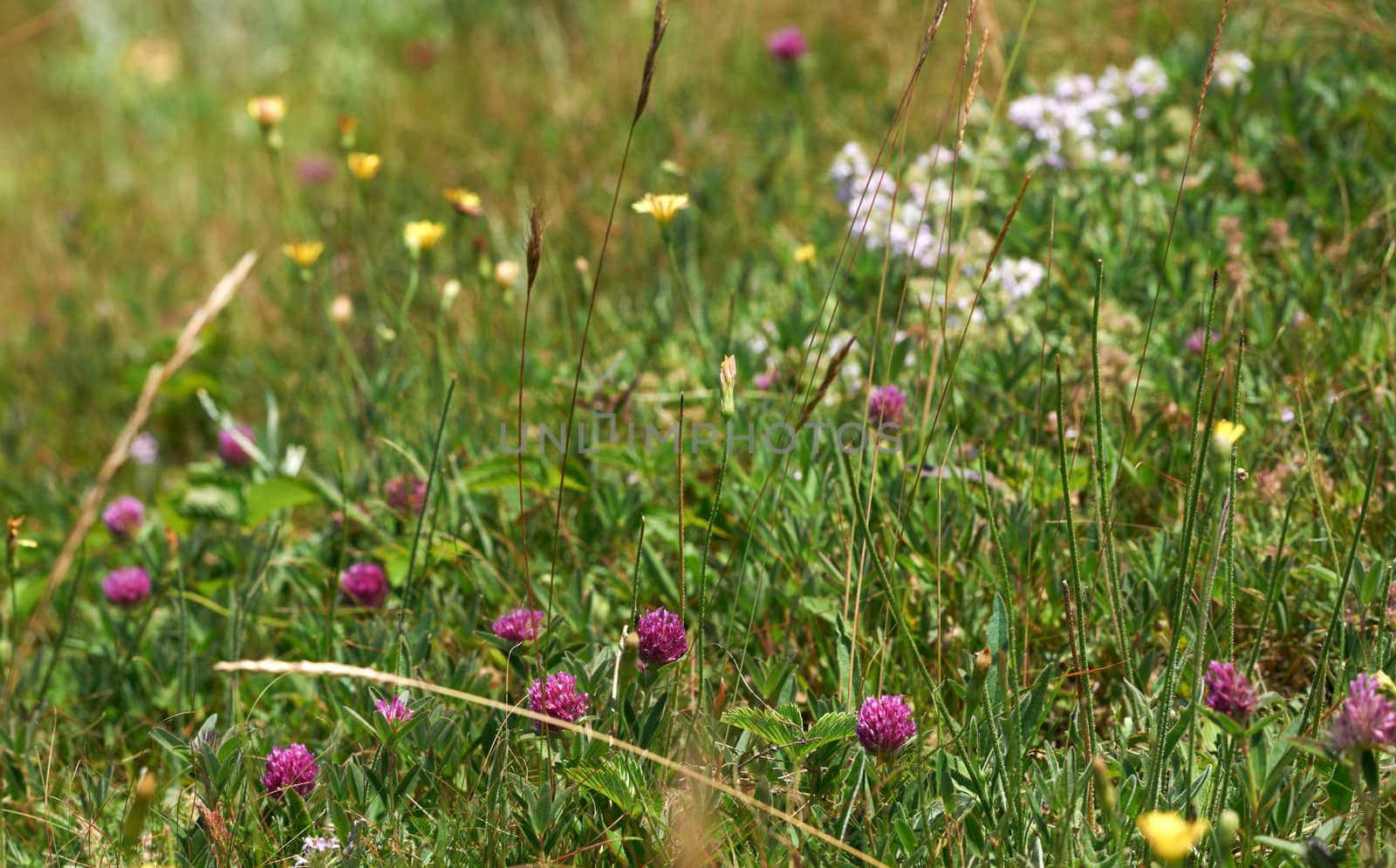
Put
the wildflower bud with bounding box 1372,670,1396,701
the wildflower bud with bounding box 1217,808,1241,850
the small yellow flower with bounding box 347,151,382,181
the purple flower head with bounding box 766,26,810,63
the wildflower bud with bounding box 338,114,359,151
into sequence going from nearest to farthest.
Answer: the wildflower bud with bounding box 1217,808,1241,850 < the wildflower bud with bounding box 1372,670,1396,701 < the small yellow flower with bounding box 347,151,382,181 < the wildflower bud with bounding box 338,114,359,151 < the purple flower head with bounding box 766,26,810,63

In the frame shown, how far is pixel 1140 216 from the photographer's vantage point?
262 centimetres

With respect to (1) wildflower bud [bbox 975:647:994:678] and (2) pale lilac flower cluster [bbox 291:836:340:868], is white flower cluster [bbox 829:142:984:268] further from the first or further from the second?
(2) pale lilac flower cluster [bbox 291:836:340:868]

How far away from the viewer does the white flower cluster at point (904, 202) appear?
263cm

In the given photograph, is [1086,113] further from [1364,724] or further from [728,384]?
[1364,724]

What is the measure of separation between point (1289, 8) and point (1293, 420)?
170 centimetres

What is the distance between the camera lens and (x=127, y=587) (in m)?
2.21

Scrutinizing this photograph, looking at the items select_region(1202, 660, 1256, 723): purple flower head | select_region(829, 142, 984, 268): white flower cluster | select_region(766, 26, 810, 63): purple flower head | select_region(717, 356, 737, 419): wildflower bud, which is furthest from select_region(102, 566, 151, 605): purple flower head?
select_region(766, 26, 810, 63): purple flower head

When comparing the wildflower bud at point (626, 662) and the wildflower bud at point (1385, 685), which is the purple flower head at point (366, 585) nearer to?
the wildflower bud at point (626, 662)

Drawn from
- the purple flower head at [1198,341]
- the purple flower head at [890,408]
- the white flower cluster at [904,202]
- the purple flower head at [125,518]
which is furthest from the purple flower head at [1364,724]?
the purple flower head at [125,518]

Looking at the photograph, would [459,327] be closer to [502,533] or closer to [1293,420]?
[502,533]

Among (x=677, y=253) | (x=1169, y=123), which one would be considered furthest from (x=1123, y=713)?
(x=677, y=253)

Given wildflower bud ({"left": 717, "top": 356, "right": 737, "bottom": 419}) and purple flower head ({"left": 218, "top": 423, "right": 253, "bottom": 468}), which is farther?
purple flower head ({"left": 218, "top": 423, "right": 253, "bottom": 468})

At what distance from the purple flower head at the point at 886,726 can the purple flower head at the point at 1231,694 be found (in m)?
0.36

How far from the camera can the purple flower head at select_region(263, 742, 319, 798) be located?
5.12 ft
